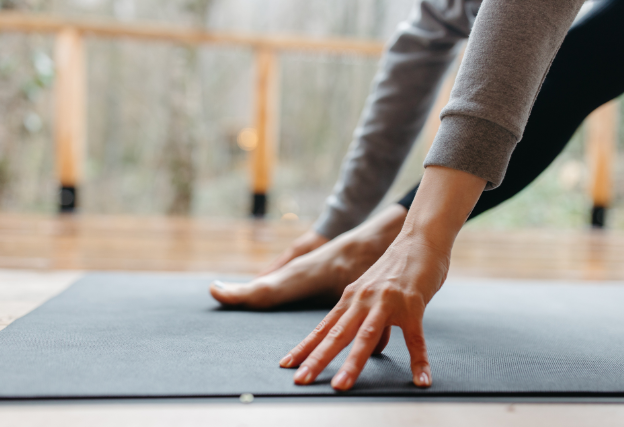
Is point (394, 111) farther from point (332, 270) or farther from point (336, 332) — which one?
point (336, 332)

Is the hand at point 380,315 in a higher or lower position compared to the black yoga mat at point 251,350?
higher

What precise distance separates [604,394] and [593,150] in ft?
8.78

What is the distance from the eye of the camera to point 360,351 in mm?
435

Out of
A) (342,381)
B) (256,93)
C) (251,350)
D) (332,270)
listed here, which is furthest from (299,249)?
(256,93)

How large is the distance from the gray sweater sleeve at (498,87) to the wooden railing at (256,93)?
6.54 ft

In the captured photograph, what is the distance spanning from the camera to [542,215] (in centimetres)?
277

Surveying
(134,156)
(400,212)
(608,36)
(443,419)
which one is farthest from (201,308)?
(134,156)

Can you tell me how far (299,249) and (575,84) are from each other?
1.81ft

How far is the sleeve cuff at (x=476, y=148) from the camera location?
0.48 m

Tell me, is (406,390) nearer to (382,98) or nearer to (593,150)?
(382,98)

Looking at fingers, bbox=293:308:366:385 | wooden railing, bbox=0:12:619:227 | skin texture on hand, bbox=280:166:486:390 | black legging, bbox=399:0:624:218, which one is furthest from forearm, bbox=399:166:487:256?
wooden railing, bbox=0:12:619:227

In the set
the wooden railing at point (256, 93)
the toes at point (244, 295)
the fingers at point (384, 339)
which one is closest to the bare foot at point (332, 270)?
Answer: the toes at point (244, 295)

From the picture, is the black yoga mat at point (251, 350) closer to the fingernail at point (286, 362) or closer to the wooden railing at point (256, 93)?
the fingernail at point (286, 362)

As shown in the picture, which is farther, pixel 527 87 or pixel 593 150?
pixel 593 150
